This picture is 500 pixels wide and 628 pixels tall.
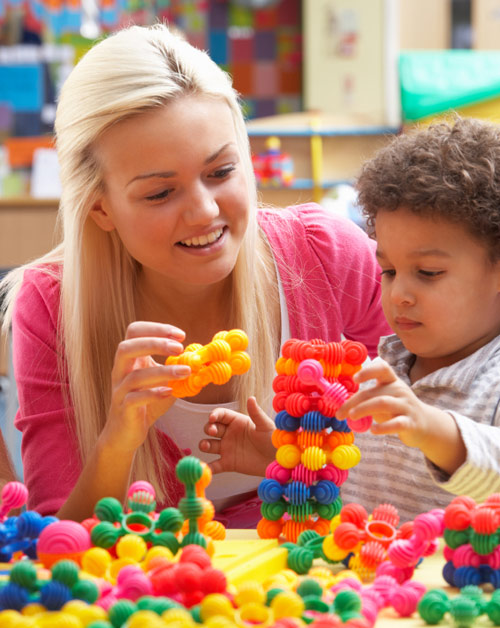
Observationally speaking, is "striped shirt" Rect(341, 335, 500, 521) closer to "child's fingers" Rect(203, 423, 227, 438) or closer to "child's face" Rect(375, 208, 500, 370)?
"child's face" Rect(375, 208, 500, 370)

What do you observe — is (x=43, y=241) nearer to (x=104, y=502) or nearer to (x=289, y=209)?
(x=289, y=209)

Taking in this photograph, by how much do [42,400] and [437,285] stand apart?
556 mm

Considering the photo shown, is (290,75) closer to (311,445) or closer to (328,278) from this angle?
(328,278)

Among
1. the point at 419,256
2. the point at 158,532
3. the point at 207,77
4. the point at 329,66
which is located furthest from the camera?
the point at 329,66

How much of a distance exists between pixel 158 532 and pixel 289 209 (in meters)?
0.75

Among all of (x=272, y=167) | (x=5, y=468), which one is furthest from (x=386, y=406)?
(x=272, y=167)

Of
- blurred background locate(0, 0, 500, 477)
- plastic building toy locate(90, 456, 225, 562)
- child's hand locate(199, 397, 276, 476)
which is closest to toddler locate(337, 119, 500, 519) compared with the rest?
child's hand locate(199, 397, 276, 476)

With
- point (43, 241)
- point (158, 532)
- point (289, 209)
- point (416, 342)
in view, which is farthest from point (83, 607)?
point (43, 241)

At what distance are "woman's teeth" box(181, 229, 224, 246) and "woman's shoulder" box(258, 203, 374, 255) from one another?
A: 0.23 metres

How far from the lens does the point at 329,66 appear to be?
4.44 metres

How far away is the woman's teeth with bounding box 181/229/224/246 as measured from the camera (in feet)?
3.69

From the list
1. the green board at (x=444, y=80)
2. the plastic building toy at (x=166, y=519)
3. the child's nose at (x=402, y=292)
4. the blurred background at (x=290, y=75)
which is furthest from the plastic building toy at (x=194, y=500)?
the green board at (x=444, y=80)

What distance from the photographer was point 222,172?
1.12 metres

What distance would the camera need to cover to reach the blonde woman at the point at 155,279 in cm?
108
